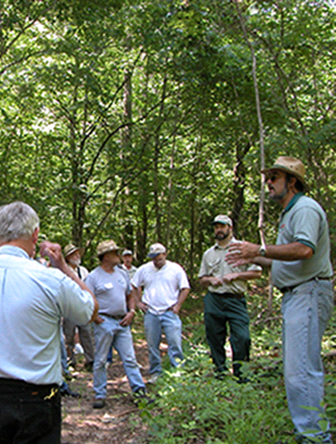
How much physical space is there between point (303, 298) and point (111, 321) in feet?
11.8

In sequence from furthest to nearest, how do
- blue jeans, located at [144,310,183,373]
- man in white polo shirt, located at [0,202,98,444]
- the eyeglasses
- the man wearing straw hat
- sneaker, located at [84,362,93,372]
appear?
1. sneaker, located at [84,362,93,372]
2. the man wearing straw hat
3. blue jeans, located at [144,310,183,373]
4. the eyeglasses
5. man in white polo shirt, located at [0,202,98,444]

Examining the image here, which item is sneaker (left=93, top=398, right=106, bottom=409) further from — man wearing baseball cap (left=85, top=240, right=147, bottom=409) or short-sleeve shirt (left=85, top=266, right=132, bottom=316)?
short-sleeve shirt (left=85, top=266, right=132, bottom=316)

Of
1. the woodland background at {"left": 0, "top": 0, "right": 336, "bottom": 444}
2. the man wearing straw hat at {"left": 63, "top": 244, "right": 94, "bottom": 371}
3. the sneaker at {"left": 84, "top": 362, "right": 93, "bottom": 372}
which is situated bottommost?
the sneaker at {"left": 84, "top": 362, "right": 93, "bottom": 372}

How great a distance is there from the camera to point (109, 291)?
22.0 ft

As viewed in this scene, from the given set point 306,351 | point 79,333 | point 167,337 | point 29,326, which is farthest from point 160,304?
point 29,326

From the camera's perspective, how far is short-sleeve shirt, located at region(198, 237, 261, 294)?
20.6 feet

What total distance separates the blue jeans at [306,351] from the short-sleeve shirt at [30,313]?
5.61 ft

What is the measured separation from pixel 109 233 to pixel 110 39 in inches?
216

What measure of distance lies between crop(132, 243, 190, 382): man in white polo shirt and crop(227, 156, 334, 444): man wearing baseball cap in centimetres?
348

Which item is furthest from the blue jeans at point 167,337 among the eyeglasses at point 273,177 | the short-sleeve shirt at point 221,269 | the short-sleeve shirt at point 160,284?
the eyeglasses at point 273,177

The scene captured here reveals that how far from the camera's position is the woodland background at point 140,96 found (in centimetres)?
945

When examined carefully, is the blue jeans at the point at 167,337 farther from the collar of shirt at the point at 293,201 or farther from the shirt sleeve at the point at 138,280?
the collar of shirt at the point at 293,201

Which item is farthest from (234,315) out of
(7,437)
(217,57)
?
(217,57)

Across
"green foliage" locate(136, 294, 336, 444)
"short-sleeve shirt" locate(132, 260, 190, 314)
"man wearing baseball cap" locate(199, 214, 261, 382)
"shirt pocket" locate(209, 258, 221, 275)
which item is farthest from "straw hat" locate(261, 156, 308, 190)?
"short-sleeve shirt" locate(132, 260, 190, 314)
